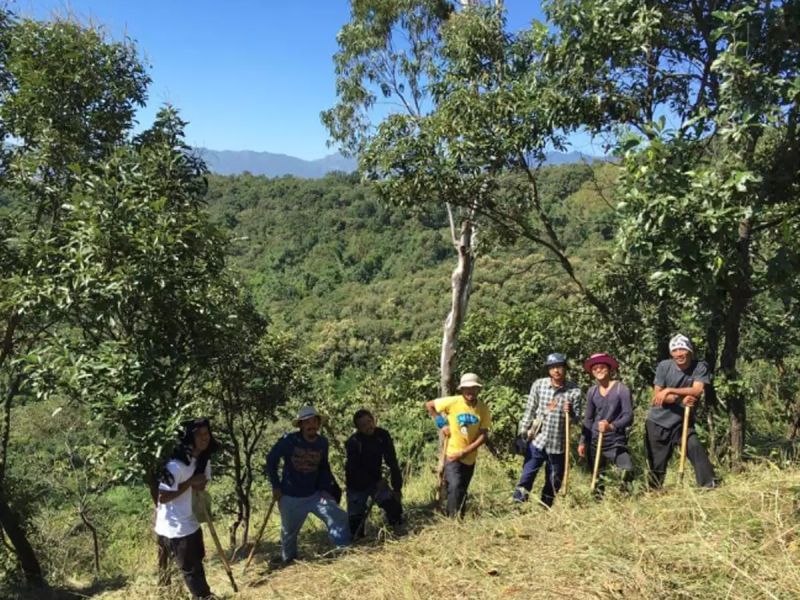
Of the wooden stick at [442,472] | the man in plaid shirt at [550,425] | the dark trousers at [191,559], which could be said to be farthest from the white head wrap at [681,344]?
the dark trousers at [191,559]

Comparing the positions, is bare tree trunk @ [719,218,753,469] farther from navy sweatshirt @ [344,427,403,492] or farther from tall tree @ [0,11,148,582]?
tall tree @ [0,11,148,582]

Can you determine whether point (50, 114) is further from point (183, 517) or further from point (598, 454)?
point (598, 454)

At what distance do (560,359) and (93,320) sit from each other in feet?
12.9

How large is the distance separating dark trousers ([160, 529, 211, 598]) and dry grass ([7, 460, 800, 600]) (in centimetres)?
34

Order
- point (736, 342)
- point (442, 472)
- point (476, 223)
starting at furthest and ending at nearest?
point (476, 223) → point (442, 472) → point (736, 342)

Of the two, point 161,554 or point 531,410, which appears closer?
point 161,554

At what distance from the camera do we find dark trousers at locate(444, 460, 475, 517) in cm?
555

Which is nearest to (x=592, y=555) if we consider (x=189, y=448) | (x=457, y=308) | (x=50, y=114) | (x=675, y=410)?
(x=675, y=410)

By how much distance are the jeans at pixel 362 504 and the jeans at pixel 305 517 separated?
15.4 inches

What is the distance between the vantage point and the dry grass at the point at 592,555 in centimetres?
313

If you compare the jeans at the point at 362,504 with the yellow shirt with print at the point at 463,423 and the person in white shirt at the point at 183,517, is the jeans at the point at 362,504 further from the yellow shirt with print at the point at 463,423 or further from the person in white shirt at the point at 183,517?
the person in white shirt at the point at 183,517

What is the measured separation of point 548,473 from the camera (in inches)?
224

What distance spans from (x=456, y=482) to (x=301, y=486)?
1.41 meters

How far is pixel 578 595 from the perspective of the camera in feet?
10.3
